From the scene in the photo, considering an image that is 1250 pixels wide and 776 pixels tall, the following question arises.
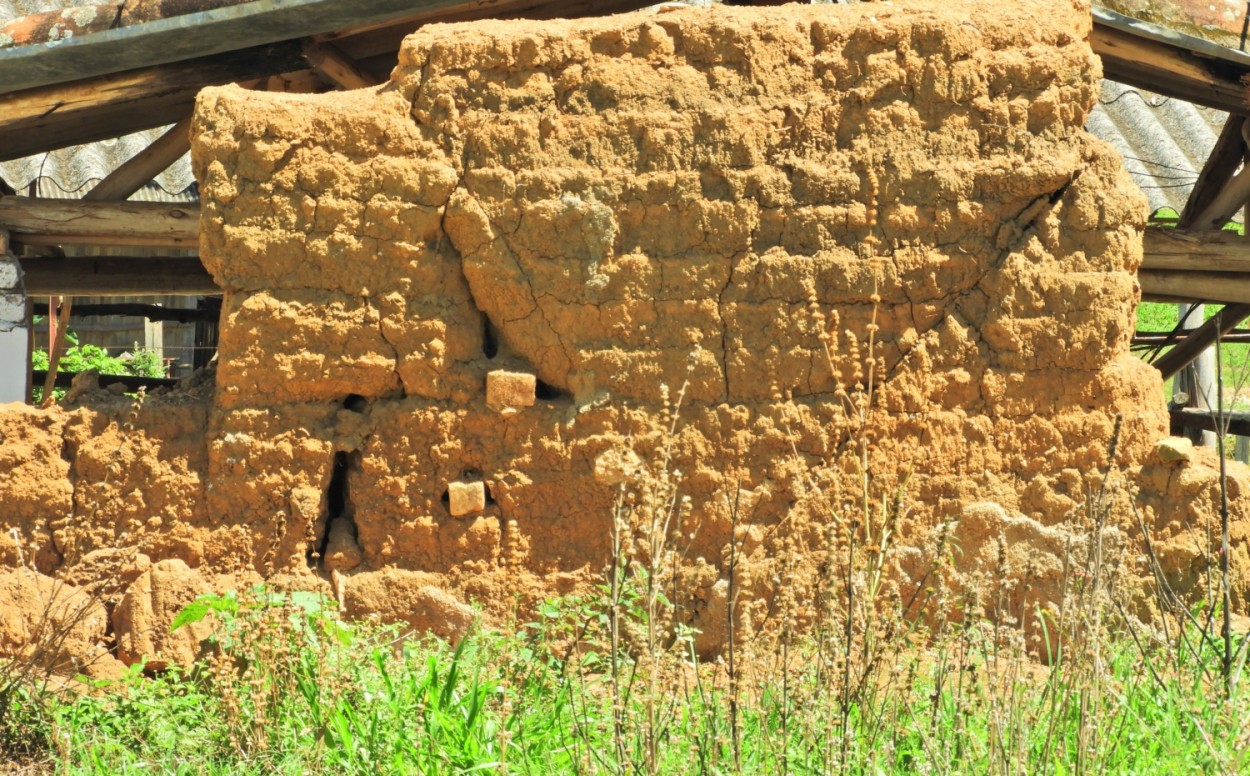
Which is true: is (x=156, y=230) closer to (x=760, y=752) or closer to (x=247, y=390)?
(x=247, y=390)

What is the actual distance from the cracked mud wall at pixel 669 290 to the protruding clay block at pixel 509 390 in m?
0.05

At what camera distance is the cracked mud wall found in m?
4.20

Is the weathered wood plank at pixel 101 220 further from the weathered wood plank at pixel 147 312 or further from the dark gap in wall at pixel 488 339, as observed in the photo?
the dark gap in wall at pixel 488 339

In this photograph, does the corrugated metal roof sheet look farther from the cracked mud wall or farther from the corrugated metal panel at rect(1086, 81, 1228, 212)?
the corrugated metal panel at rect(1086, 81, 1228, 212)

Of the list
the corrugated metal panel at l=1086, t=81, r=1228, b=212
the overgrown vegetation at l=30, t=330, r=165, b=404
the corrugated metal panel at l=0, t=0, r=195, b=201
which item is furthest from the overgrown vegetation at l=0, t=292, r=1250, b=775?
the overgrown vegetation at l=30, t=330, r=165, b=404

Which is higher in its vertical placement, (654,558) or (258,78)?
(258,78)

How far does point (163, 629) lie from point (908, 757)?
240 cm

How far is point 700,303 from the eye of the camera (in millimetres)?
4191

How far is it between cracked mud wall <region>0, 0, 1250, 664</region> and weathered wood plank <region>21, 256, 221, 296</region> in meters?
1.75

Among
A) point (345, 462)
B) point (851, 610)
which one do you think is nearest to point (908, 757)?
point (851, 610)

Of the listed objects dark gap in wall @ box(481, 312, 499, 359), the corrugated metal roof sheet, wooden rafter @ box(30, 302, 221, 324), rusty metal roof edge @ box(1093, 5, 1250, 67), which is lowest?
dark gap in wall @ box(481, 312, 499, 359)

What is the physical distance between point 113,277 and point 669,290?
3114 millimetres

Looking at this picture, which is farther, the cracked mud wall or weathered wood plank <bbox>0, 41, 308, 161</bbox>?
weathered wood plank <bbox>0, 41, 308, 161</bbox>

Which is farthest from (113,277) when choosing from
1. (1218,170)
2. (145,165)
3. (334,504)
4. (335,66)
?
(1218,170)
